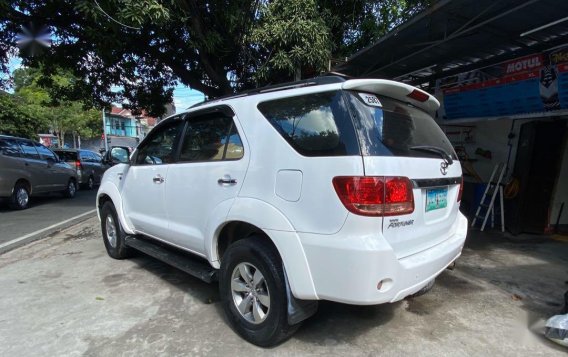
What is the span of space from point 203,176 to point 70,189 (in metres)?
11.7

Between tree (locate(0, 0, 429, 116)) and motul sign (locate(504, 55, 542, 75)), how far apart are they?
2.26 meters

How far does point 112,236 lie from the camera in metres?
5.61

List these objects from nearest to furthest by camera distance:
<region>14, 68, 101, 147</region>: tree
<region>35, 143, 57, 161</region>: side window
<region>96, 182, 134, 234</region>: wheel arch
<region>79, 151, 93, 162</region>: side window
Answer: <region>96, 182, 134, 234</region>: wheel arch < <region>35, 143, 57, 161</region>: side window < <region>79, 151, 93, 162</region>: side window < <region>14, 68, 101, 147</region>: tree

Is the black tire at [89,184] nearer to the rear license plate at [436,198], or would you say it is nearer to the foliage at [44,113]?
the foliage at [44,113]

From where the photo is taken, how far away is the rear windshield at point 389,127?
269 centimetres

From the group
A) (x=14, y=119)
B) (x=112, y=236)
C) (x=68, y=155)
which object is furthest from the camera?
(x=14, y=119)

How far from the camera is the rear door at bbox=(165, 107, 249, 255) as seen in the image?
132 inches

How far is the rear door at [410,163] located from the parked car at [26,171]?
1010 cm

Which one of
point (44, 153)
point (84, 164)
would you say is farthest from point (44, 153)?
point (84, 164)

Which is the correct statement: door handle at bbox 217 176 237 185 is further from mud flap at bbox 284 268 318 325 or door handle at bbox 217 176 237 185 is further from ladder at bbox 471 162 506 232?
ladder at bbox 471 162 506 232

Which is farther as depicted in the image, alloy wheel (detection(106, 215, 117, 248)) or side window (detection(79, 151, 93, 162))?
side window (detection(79, 151, 93, 162))

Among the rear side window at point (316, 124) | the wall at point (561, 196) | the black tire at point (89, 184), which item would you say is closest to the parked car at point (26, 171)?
the black tire at point (89, 184)

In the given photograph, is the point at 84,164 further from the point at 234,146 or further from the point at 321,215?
the point at 321,215

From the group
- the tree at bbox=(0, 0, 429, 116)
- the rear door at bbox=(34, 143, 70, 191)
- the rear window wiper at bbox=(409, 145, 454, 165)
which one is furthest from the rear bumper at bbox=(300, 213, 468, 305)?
the rear door at bbox=(34, 143, 70, 191)
